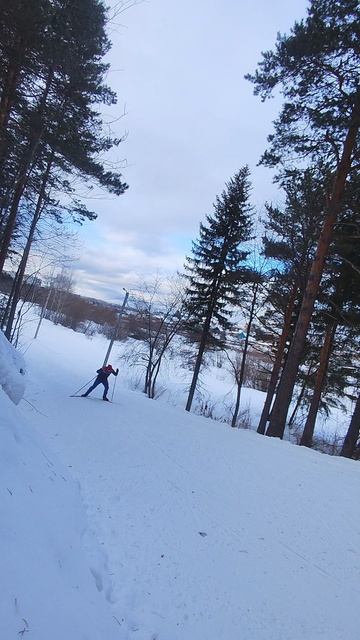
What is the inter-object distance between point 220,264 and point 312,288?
360 inches

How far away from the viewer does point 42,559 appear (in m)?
2.85

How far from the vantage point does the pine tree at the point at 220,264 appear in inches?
766

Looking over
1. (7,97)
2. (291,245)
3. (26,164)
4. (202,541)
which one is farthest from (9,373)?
(291,245)

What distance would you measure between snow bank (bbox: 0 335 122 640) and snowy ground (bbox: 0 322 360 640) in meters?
0.02

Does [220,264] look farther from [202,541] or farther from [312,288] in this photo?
[202,541]

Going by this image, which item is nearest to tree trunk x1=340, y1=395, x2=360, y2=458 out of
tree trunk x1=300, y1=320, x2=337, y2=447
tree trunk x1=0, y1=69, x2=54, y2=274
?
tree trunk x1=300, y1=320, x2=337, y2=447

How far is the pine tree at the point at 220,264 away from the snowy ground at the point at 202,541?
11.4 m

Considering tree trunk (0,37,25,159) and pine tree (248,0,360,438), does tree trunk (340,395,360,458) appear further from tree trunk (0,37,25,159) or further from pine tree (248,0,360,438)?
tree trunk (0,37,25,159)

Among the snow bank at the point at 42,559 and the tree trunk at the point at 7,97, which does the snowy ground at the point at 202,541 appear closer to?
the snow bank at the point at 42,559

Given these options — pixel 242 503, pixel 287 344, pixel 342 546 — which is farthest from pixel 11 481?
pixel 287 344

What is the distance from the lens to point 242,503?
580cm

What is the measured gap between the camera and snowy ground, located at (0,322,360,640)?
10.6ft

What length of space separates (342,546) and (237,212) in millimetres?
17177

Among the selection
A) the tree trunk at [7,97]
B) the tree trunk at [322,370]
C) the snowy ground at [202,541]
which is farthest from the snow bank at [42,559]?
the tree trunk at [322,370]
